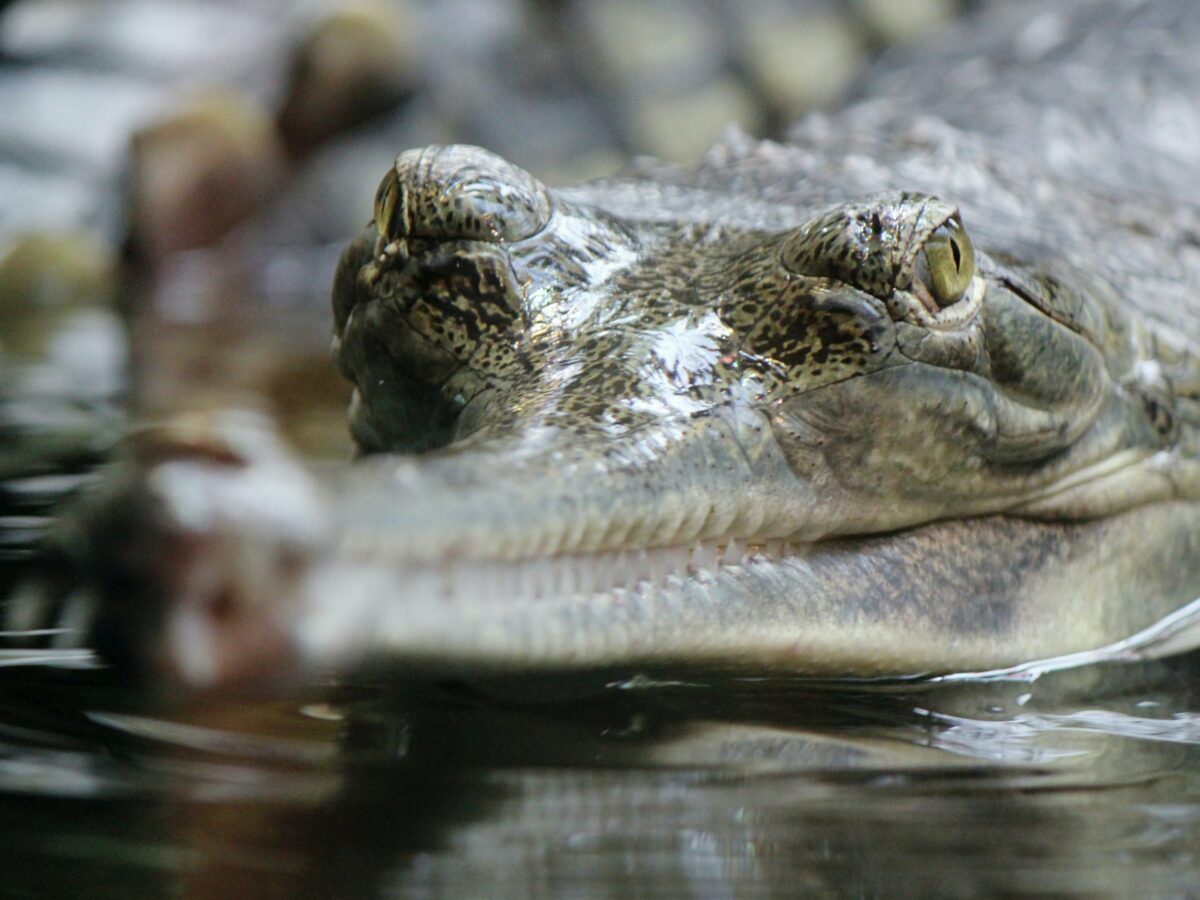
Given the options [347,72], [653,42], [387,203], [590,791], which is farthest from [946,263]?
[347,72]

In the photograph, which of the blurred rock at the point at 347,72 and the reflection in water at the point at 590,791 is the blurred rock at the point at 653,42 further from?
the reflection in water at the point at 590,791

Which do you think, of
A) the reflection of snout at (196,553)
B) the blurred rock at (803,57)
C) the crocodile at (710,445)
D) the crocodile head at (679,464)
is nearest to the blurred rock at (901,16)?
the blurred rock at (803,57)

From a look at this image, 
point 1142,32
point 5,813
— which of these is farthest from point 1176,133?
point 5,813

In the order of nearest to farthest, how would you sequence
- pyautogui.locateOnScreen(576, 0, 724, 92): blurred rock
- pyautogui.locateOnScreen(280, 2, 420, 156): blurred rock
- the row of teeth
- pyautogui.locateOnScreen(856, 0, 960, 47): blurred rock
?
the row of teeth < pyautogui.locateOnScreen(856, 0, 960, 47): blurred rock < pyautogui.locateOnScreen(280, 2, 420, 156): blurred rock < pyautogui.locateOnScreen(576, 0, 724, 92): blurred rock

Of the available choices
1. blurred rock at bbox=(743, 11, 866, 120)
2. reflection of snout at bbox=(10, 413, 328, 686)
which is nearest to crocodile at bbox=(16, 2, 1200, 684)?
reflection of snout at bbox=(10, 413, 328, 686)

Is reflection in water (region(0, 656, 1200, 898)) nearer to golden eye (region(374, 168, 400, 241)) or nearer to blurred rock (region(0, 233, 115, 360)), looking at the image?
golden eye (region(374, 168, 400, 241))

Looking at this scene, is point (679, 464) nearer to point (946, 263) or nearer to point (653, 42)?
point (946, 263)
